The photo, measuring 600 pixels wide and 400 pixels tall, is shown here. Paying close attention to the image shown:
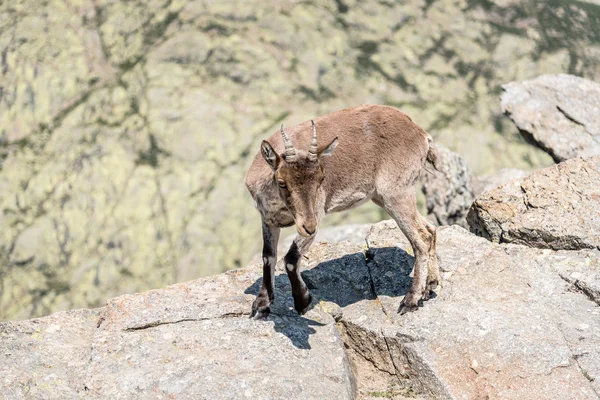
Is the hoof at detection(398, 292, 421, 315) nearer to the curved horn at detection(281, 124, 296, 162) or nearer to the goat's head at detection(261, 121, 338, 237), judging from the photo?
the goat's head at detection(261, 121, 338, 237)

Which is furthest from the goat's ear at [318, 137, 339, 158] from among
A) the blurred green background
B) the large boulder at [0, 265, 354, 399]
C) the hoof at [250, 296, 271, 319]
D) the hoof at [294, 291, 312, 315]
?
the blurred green background

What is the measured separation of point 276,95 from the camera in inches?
1367

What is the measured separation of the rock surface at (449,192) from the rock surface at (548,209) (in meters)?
6.22

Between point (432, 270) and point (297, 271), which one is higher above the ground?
point (297, 271)

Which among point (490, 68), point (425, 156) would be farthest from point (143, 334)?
point (490, 68)

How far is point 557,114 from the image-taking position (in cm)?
1834

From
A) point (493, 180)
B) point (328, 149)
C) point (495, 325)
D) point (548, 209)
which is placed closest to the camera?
point (328, 149)

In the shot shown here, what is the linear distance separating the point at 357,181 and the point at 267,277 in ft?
6.72

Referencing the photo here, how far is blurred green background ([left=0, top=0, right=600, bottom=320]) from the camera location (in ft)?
97.9

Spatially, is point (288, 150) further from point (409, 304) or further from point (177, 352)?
point (409, 304)

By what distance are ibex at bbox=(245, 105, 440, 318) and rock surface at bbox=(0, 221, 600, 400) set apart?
0.42 meters

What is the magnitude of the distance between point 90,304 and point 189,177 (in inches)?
287

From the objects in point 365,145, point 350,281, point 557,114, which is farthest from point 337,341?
point 557,114

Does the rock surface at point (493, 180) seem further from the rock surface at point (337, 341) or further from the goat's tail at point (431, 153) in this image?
the goat's tail at point (431, 153)
